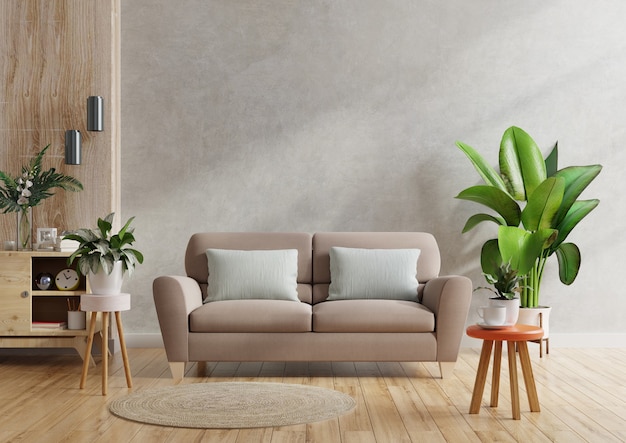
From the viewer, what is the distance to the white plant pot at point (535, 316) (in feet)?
17.5

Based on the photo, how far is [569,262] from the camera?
17.9 ft

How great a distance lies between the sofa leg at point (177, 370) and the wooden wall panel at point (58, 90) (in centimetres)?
150

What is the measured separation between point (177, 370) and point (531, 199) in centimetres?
255

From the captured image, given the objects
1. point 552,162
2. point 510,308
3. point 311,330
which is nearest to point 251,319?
point 311,330

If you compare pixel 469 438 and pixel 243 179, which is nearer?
pixel 469 438

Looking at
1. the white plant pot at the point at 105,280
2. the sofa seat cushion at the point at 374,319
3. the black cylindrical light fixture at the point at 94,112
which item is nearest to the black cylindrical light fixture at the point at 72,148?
the black cylindrical light fixture at the point at 94,112

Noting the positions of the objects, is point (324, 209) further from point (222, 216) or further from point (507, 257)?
point (507, 257)

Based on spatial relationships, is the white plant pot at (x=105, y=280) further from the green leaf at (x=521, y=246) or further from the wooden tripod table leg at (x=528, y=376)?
the green leaf at (x=521, y=246)

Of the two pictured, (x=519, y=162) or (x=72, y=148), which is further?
(x=519, y=162)

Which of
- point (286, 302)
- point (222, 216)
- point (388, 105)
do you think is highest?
point (388, 105)

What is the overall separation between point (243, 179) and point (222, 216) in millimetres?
318

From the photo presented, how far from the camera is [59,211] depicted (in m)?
5.50

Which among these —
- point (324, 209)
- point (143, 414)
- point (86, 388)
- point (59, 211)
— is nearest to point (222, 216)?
point (324, 209)

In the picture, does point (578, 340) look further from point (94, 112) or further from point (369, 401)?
point (94, 112)
